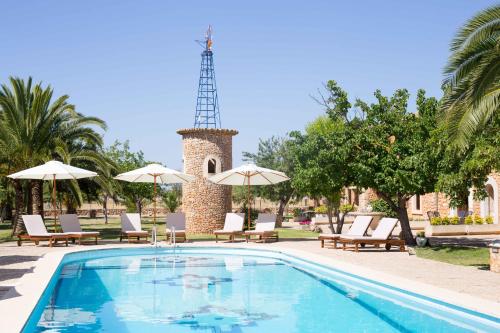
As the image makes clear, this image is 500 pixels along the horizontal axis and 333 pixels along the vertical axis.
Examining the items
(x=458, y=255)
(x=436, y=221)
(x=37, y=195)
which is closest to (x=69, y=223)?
(x=37, y=195)

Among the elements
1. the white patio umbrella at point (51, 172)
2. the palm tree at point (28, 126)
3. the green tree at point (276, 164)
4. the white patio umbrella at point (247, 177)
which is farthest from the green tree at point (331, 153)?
the green tree at point (276, 164)

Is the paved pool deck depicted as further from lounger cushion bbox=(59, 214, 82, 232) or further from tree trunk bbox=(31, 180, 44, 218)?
tree trunk bbox=(31, 180, 44, 218)

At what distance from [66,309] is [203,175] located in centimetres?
1581

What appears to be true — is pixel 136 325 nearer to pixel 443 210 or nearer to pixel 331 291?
pixel 331 291

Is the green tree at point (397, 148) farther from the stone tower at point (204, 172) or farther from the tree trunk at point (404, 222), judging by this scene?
the stone tower at point (204, 172)

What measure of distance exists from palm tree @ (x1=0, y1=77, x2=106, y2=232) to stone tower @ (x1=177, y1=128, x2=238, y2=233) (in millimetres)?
4957

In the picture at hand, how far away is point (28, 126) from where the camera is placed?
20.7 m

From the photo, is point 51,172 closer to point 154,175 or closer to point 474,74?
point 154,175

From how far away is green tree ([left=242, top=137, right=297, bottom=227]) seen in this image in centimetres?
3388

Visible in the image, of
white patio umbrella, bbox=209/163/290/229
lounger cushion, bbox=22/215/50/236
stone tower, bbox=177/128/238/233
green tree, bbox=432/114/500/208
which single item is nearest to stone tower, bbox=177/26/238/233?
stone tower, bbox=177/128/238/233

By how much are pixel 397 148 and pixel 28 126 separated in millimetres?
13277

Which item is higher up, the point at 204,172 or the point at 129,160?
the point at 129,160

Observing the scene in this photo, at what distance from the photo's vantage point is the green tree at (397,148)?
49.3ft

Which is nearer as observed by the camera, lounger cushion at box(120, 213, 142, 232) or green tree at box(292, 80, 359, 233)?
green tree at box(292, 80, 359, 233)
